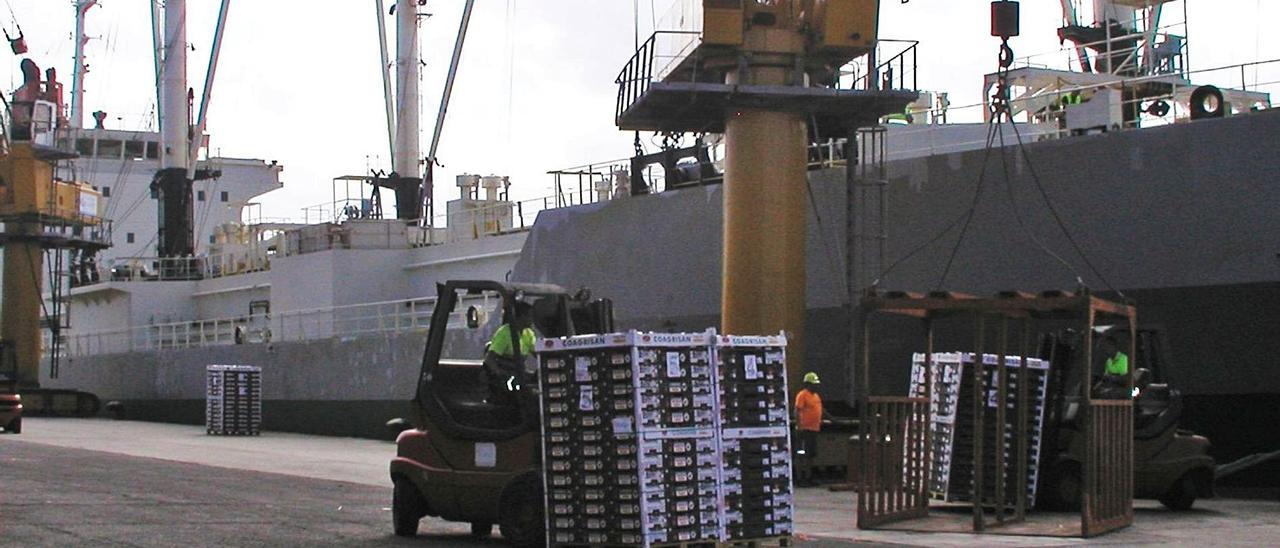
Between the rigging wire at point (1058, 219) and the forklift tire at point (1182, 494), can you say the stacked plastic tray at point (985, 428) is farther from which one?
the rigging wire at point (1058, 219)

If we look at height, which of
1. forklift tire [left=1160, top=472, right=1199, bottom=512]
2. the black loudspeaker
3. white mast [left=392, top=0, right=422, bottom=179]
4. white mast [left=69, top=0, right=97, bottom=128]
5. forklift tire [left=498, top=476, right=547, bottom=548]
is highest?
white mast [left=69, top=0, right=97, bottom=128]

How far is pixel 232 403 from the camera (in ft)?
115

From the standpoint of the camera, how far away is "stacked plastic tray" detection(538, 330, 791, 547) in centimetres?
1133

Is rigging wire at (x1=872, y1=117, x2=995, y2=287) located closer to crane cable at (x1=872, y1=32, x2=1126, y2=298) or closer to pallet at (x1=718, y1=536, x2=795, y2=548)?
crane cable at (x1=872, y1=32, x2=1126, y2=298)

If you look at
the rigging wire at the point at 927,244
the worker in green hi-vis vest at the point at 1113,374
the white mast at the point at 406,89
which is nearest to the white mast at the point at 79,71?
the white mast at the point at 406,89

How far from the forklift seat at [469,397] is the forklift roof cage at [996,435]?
118 inches

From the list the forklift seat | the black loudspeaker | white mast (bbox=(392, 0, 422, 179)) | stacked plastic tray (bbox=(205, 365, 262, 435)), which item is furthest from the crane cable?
white mast (bbox=(392, 0, 422, 179))

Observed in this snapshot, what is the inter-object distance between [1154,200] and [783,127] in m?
4.28

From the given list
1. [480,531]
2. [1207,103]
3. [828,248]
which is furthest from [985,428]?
[828,248]

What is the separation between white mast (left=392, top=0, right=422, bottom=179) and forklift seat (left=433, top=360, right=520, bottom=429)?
32.7m

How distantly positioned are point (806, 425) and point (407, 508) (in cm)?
740

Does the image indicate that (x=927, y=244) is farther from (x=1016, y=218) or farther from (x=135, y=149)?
(x=135, y=149)

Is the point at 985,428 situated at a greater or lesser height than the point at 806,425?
greater

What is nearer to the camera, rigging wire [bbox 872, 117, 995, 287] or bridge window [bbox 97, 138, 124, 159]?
rigging wire [bbox 872, 117, 995, 287]
